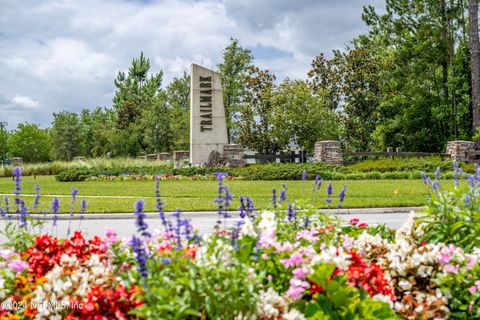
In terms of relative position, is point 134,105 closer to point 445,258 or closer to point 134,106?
point 134,106

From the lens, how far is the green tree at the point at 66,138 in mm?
63938

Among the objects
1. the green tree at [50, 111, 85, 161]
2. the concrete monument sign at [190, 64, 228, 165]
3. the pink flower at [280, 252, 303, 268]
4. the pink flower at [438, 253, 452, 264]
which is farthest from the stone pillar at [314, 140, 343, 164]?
the green tree at [50, 111, 85, 161]

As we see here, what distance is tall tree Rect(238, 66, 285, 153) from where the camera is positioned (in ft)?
138

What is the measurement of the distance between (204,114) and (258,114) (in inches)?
500

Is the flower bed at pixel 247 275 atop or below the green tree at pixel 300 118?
below

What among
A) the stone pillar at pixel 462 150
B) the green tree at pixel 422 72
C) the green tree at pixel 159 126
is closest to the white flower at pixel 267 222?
the stone pillar at pixel 462 150

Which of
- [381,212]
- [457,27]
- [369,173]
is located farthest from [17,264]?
[457,27]

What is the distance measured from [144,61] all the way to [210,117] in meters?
49.1

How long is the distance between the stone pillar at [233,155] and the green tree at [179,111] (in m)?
14.4

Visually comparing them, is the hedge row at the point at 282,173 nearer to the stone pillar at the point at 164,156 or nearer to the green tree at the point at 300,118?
the green tree at the point at 300,118

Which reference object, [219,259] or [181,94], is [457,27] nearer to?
[181,94]

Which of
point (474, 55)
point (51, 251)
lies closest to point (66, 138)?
point (474, 55)

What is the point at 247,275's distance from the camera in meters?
3.40

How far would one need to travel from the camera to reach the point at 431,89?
130ft
